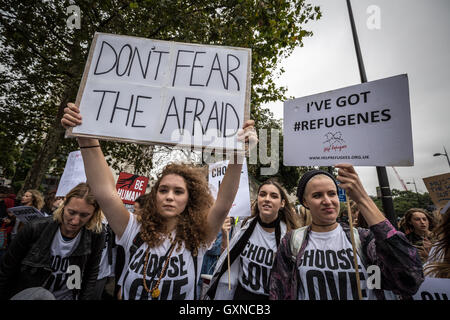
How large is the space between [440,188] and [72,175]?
21.4 ft

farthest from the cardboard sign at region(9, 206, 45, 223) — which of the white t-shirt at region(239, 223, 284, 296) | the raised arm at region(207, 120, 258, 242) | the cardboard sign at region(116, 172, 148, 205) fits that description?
the white t-shirt at region(239, 223, 284, 296)

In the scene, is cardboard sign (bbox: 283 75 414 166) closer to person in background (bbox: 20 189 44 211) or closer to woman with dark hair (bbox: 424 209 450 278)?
woman with dark hair (bbox: 424 209 450 278)

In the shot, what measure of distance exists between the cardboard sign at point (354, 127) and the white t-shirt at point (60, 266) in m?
2.36

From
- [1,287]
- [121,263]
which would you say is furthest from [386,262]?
[1,287]

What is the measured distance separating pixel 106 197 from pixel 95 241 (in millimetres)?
961

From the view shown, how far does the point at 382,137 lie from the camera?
161 cm

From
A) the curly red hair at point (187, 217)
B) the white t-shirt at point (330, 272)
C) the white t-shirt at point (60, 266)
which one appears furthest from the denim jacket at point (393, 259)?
the white t-shirt at point (60, 266)

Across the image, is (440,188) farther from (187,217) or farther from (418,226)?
(187,217)

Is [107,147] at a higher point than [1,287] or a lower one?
higher

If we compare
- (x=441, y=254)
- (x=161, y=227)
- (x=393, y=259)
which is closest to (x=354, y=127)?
(x=393, y=259)

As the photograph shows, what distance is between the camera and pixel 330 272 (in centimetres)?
160

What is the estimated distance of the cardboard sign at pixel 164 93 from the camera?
5.25ft

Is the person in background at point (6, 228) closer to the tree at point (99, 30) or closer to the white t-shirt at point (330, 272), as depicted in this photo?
the tree at point (99, 30)

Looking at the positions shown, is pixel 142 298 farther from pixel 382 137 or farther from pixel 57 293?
pixel 382 137
